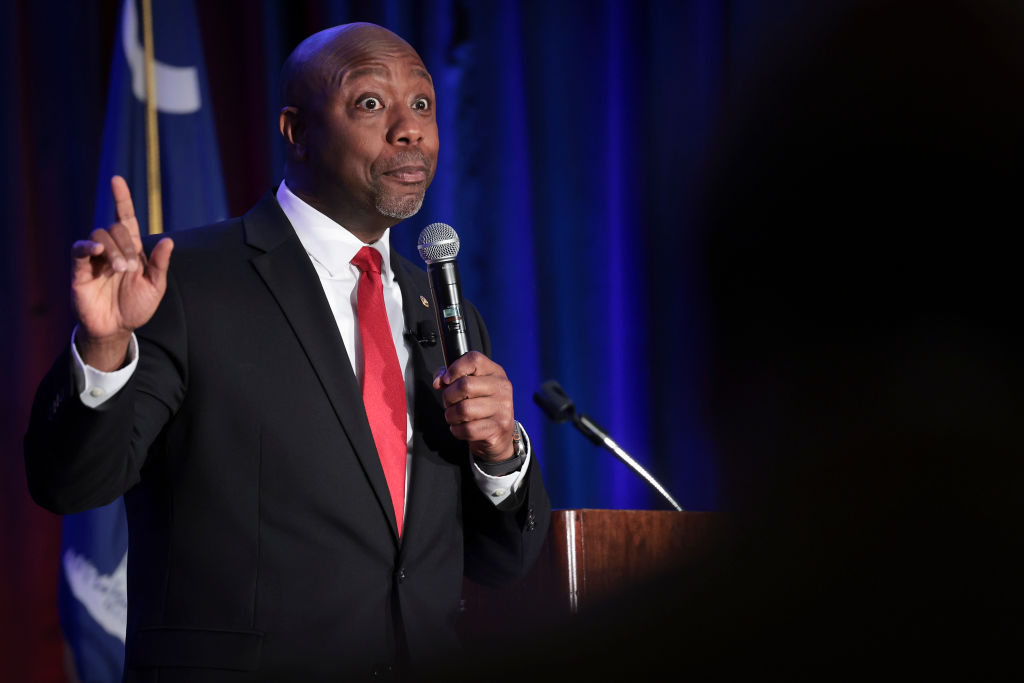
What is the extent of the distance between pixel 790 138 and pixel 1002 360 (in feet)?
0.62

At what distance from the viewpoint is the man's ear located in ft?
6.48

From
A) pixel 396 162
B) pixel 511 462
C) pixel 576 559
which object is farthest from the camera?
pixel 576 559

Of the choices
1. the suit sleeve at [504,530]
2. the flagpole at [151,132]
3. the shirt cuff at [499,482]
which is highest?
the flagpole at [151,132]

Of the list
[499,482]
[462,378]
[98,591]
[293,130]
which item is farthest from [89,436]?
[98,591]

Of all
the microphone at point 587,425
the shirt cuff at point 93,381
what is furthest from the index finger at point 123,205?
the microphone at point 587,425

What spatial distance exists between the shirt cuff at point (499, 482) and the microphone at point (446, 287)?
0.26 metres

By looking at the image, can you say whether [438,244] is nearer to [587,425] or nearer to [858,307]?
[587,425]

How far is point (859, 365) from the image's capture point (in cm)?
43

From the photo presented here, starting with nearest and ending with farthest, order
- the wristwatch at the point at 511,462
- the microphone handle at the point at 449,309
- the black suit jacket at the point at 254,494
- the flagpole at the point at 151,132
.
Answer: the black suit jacket at the point at 254,494 < the microphone handle at the point at 449,309 < the wristwatch at the point at 511,462 < the flagpole at the point at 151,132

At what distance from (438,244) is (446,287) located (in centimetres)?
9

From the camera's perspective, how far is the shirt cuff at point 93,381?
4.31ft

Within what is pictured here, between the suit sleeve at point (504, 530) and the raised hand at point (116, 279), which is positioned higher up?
the raised hand at point (116, 279)

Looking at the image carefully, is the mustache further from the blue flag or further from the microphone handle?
the blue flag

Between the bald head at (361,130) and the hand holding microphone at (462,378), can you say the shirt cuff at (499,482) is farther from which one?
the bald head at (361,130)
